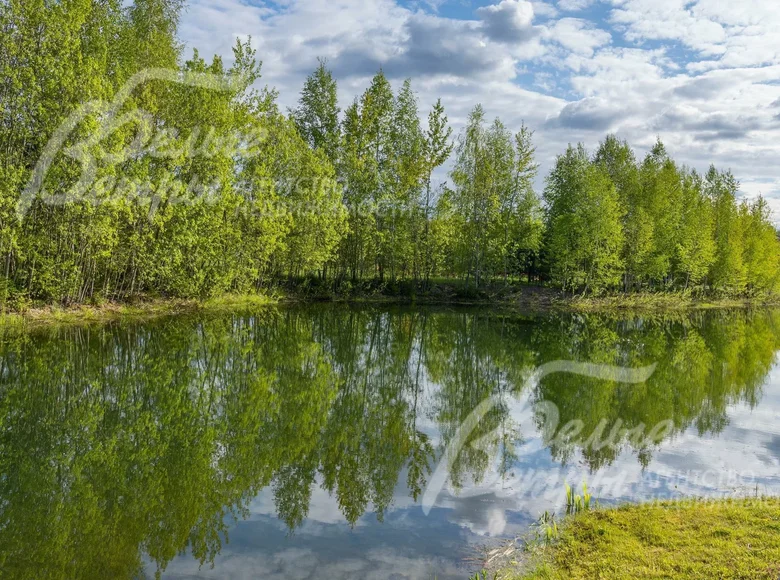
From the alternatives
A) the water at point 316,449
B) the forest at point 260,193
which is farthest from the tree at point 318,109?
the water at point 316,449

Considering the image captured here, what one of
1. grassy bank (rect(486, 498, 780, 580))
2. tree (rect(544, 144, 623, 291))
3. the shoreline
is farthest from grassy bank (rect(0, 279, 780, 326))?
grassy bank (rect(486, 498, 780, 580))

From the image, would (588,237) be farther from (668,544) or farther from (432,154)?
(668,544)

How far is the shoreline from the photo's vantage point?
23.4 m

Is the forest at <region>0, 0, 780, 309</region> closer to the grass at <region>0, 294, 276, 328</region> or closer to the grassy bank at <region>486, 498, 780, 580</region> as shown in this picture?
the grass at <region>0, 294, 276, 328</region>

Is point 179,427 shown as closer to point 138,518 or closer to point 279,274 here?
point 138,518

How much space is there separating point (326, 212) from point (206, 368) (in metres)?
22.7

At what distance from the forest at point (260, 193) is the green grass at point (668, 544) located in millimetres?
21166

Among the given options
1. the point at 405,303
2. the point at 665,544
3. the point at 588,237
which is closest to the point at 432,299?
the point at 405,303

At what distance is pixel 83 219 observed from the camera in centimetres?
2314

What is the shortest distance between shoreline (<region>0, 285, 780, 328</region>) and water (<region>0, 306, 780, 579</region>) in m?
3.78

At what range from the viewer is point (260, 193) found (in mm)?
33750

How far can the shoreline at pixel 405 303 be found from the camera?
921 inches

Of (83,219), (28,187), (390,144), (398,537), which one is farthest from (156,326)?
(390,144)

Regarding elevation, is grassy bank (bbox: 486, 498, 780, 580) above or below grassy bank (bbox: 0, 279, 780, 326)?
below
